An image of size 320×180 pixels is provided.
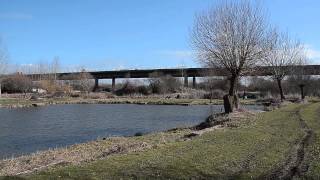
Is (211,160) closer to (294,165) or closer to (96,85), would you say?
(294,165)

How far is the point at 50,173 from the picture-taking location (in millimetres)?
13250

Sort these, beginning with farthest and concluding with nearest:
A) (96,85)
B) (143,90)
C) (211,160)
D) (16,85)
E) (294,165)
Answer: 1. (96,85)
2. (143,90)
3. (16,85)
4. (211,160)
5. (294,165)

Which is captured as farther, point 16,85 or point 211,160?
point 16,85

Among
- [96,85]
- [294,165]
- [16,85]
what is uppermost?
[16,85]

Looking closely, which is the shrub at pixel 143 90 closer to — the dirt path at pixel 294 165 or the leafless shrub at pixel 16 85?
the leafless shrub at pixel 16 85

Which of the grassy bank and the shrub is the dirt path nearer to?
the grassy bank

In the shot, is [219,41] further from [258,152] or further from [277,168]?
[277,168]

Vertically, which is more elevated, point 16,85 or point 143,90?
point 16,85

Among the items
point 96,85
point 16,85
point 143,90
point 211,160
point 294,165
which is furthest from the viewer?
point 96,85

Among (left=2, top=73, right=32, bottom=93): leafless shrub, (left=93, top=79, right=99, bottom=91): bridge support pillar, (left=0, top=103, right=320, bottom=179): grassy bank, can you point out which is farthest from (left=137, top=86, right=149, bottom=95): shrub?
(left=0, top=103, right=320, bottom=179): grassy bank

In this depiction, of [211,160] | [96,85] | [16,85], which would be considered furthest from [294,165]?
[96,85]

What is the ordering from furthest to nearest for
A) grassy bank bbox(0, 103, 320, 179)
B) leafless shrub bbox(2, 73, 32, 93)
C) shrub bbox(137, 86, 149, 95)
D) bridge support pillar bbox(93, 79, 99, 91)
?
1. bridge support pillar bbox(93, 79, 99, 91)
2. shrub bbox(137, 86, 149, 95)
3. leafless shrub bbox(2, 73, 32, 93)
4. grassy bank bbox(0, 103, 320, 179)

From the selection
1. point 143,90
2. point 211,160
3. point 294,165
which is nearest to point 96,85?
point 143,90

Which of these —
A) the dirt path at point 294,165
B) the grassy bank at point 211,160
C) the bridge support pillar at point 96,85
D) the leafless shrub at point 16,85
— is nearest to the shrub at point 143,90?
the leafless shrub at point 16,85
